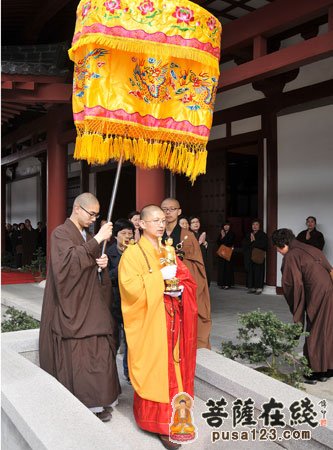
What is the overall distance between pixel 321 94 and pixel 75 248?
19.3 feet

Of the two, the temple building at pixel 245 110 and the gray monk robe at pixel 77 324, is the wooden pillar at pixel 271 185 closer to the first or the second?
the temple building at pixel 245 110

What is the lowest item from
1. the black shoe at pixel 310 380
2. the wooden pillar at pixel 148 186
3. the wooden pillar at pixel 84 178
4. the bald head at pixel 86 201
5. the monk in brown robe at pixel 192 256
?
the black shoe at pixel 310 380

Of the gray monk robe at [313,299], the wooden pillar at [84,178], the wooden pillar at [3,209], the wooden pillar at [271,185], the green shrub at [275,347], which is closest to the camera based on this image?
the green shrub at [275,347]

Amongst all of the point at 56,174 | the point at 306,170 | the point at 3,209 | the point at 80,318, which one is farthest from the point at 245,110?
the point at 3,209

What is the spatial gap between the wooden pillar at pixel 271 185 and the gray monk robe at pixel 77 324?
5.78 m

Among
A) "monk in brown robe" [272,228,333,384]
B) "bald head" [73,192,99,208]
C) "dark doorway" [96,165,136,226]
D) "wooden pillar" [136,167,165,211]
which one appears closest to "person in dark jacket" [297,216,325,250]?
"wooden pillar" [136,167,165,211]

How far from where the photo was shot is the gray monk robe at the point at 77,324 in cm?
307

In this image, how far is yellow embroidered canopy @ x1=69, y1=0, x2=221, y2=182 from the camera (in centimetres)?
338

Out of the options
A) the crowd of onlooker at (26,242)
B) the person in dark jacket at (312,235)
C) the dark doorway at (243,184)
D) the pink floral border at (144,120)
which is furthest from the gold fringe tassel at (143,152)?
the crowd of onlooker at (26,242)

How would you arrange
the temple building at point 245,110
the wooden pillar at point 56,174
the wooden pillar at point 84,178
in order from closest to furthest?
1. the temple building at point 245,110
2. the wooden pillar at point 56,174
3. the wooden pillar at point 84,178

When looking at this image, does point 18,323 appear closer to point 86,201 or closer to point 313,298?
point 86,201

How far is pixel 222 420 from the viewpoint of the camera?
10.1 ft

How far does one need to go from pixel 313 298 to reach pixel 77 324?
81.9 inches

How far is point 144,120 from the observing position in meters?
3.69
